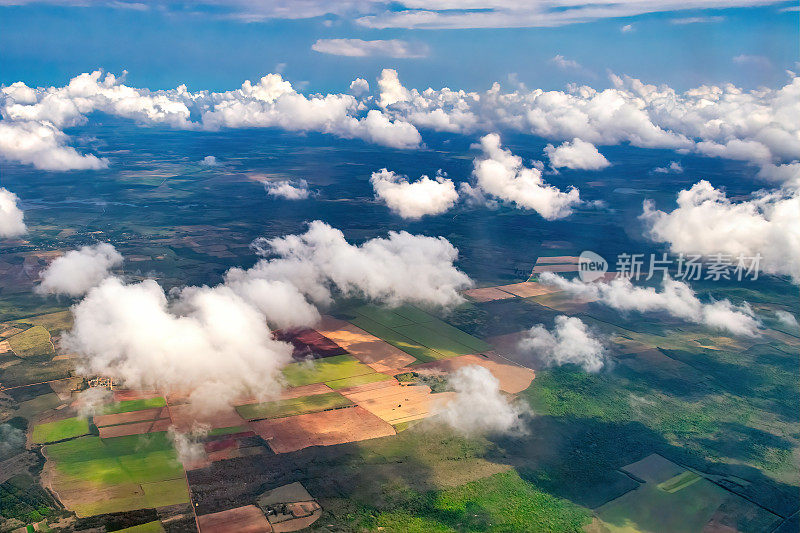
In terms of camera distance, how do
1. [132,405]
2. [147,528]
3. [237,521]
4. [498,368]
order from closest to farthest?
[147,528] < [237,521] < [132,405] < [498,368]

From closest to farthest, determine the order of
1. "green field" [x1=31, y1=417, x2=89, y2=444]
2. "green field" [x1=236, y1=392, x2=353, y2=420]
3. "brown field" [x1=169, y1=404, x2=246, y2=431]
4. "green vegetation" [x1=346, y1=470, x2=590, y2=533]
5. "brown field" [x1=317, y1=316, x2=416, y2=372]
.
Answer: "green vegetation" [x1=346, y1=470, x2=590, y2=533], "green field" [x1=31, y1=417, x2=89, y2=444], "brown field" [x1=169, y1=404, x2=246, y2=431], "green field" [x1=236, y1=392, x2=353, y2=420], "brown field" [x1=317, y1=316, x2=416, y2=372]

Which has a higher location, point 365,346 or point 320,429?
point 365,346

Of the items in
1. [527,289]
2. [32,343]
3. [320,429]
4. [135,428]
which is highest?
[527,289]

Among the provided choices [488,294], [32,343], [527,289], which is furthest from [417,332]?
[32,343]

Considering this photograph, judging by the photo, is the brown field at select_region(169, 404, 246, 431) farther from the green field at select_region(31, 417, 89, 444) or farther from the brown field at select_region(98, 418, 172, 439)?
the green field at select_region(31, 417, 89, 444)

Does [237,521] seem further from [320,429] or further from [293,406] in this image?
[293,406]

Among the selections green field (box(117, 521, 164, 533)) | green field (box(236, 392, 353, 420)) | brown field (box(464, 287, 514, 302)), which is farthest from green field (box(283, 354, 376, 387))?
brown field (box(464, 287, 514, 302))

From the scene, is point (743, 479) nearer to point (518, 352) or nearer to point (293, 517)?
point (518, 352)
